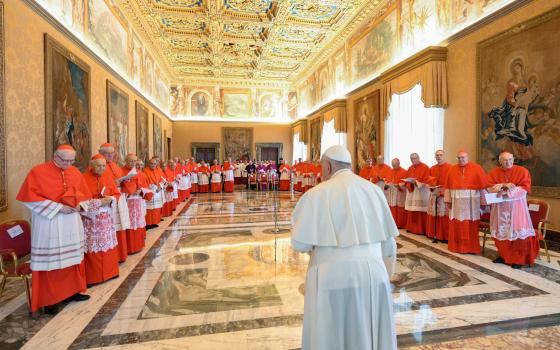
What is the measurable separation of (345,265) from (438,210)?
5911 millimetres

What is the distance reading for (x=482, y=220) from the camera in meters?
6.77

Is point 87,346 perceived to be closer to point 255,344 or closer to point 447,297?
point 255,344

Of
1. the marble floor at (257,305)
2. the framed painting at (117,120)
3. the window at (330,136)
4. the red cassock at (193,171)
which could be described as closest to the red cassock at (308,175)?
the window at (330,136)

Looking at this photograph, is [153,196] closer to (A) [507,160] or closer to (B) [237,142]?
(A) [507,160]

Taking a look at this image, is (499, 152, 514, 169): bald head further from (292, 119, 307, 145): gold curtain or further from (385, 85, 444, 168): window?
(292, 119, 307, 145): gold curtain

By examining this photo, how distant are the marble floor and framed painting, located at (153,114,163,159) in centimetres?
1083

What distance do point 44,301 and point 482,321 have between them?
494cm

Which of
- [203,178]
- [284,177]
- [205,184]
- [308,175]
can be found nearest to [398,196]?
[308,175]

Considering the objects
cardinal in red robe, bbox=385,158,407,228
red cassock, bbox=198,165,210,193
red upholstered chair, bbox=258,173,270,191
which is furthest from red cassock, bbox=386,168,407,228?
red cassock, bbox=198,165,210,193

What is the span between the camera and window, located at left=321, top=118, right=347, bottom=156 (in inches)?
596

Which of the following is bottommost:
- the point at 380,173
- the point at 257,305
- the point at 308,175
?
the point at 257,305

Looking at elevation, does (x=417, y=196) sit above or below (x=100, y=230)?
above

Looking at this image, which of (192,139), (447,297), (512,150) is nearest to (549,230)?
(512,150)

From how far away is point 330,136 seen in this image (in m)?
16.6
